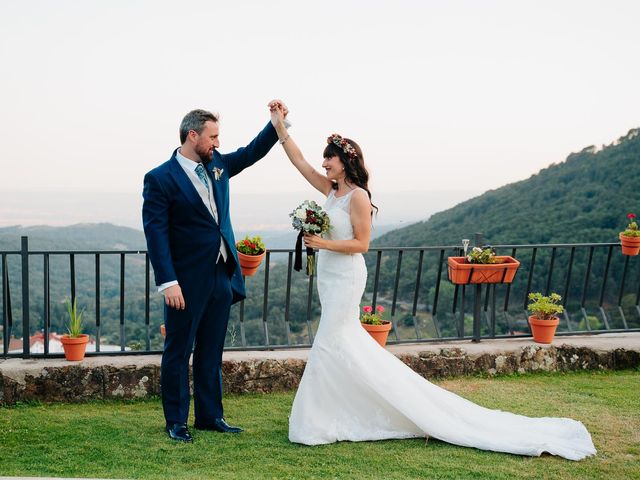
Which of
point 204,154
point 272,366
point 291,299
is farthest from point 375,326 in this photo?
point 291,299

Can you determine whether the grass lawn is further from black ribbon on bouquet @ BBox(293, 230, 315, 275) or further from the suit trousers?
black ribbon on bouquet @ BBox(293, 230, 315, 275)

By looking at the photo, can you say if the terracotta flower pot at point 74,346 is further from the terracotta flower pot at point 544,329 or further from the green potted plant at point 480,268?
the terracotta flower pot at point 544,329

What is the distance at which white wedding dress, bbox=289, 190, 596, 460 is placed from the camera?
4512mm

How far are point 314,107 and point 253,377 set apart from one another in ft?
14.6

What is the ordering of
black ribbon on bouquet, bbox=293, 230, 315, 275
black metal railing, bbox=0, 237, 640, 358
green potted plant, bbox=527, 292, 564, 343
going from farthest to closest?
green potted plant, bbox=527, 292, 564, 343
black metal railing, bbox=0, 237, 640, 358
black ribbon on bouquet, bbox=293, 230, 315, 275

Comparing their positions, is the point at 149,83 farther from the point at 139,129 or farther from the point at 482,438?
the point at 482,438

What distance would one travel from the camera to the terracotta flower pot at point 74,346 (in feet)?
18.5

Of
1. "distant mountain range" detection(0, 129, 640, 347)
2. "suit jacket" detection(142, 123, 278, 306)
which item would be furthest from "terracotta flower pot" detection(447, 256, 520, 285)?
"distant mountain range" detection(0, 129, 640, 347)

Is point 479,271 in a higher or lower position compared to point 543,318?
higher

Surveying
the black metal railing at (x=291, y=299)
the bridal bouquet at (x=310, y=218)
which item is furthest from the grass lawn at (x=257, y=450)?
the bridal bouquet at (x=310, y=218)

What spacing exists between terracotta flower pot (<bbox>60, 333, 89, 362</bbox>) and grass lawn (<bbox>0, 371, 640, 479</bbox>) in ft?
1.33

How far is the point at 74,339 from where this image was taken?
5645 mm

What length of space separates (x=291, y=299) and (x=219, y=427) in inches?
222

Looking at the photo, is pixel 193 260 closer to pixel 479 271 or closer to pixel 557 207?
pixel 479 271
